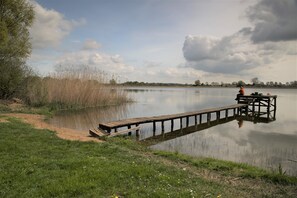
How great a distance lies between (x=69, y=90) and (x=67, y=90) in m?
0.20

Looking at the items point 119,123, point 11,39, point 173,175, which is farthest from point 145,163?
point 11,39

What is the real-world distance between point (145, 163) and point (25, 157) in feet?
10.3

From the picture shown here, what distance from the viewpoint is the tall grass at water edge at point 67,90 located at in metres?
22.7

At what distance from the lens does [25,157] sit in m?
6.91

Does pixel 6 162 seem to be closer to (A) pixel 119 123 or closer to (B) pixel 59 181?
(B) pixel 59 181

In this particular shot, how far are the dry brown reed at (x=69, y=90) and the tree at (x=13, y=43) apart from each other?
4.63ft

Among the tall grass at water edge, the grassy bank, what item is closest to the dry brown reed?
the tall grass at water edge

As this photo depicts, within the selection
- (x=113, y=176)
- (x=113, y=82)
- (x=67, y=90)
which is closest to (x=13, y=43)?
(x=67, y=90)

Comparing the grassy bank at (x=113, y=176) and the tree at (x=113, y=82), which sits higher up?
the tree at (x=113, y=82)

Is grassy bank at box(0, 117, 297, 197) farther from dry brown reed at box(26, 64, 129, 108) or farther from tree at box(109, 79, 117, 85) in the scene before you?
tree at box(109, 79, 117, 85)

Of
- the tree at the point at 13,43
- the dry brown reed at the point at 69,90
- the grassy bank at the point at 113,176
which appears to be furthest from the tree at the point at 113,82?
the grassy bank at the point at 113,176

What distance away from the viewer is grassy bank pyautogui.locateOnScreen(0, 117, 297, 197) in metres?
4.86

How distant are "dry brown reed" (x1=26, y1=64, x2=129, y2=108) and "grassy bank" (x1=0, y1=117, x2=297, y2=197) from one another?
15.0 meters

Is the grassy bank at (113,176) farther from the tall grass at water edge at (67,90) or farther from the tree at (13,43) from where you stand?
the tall grass at water edge at (67,90)
